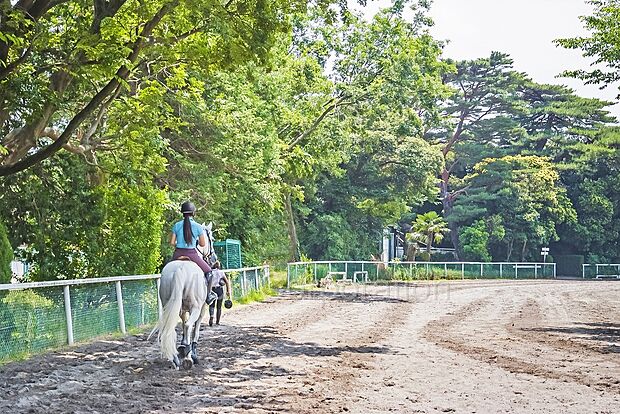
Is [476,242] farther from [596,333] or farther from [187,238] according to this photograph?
[187,238]

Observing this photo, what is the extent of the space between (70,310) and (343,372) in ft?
17.2

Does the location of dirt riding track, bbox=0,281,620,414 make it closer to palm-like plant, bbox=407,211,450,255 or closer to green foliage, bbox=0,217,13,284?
green foliage, bbox=0,217,13,284

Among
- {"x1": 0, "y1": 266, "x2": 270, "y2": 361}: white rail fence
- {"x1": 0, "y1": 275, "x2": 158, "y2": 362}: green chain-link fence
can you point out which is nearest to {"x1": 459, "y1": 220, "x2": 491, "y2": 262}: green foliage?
{"x1": 0, "y1": 266, "x2": 270, "y2": 361}: white rail fence

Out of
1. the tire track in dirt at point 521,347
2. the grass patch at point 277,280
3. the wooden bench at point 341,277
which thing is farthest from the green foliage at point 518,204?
the tire track in dirt at point 521,347

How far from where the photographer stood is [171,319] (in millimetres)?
11930

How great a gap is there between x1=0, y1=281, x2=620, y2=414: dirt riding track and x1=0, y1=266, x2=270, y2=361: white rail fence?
1.36ft

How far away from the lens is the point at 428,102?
40.6m

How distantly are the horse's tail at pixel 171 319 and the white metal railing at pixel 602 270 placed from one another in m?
64.1

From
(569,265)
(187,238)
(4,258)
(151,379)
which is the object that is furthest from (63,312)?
(569,265)

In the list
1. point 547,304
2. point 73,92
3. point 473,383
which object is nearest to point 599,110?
point 547,304

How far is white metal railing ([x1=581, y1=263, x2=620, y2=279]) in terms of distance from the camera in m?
72.1

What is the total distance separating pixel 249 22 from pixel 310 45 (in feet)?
86.0

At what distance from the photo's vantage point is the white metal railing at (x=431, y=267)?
45.6m

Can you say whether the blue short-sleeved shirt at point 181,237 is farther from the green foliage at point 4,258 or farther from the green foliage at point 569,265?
the green foliage at point 569,265
